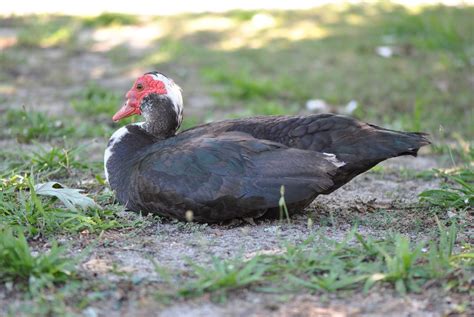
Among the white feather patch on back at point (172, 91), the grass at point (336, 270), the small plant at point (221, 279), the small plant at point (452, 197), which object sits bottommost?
the small plant at point (452, 197)

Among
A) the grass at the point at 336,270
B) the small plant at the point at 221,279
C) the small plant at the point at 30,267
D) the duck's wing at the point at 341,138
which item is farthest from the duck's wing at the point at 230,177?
the small plant at the point at 30,267

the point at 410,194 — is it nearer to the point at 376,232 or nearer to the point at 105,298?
the point at 376,232

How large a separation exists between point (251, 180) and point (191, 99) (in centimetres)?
406

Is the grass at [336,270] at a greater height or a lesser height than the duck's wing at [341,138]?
lesser

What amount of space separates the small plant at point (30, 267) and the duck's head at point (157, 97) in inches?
74.2

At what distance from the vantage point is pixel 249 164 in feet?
15.5

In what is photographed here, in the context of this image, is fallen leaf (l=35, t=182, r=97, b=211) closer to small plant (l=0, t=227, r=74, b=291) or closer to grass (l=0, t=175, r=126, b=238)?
grass (l=0, t=175, r=126, b=238)

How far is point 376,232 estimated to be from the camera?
4715 mm

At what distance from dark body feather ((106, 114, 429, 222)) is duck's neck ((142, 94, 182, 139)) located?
0.35m

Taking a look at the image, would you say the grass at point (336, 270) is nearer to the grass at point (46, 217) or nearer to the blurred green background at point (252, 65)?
the grass at point (46, 217)

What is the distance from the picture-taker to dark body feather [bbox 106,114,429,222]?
15.3 feet

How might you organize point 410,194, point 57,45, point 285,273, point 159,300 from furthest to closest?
point 57,45 → point 410,194 → point 285,273 → point 159,300

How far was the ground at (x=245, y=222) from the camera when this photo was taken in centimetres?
372

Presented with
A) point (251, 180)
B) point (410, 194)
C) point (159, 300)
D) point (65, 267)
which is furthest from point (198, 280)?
point (410, 194)
